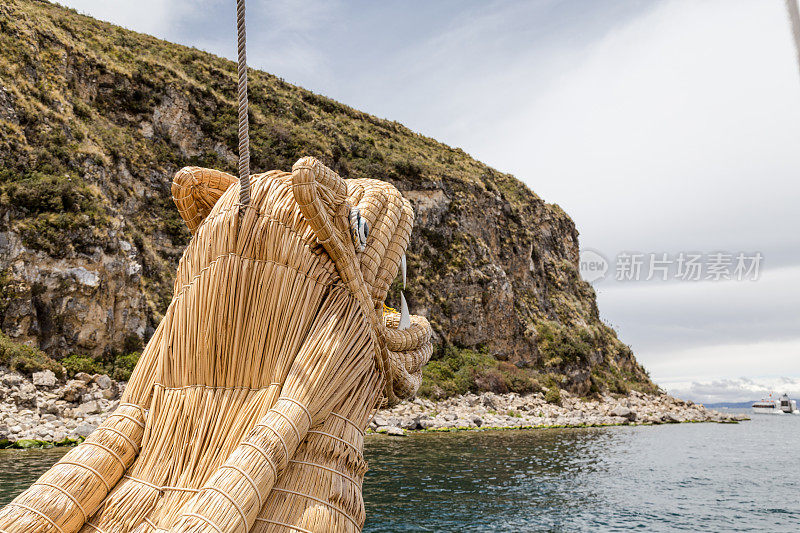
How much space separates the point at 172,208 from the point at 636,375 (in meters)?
45.3

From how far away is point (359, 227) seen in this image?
363 centimetres

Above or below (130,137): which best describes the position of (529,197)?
above

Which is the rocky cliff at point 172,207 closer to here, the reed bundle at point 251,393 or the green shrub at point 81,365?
the green shrub at point 81,365

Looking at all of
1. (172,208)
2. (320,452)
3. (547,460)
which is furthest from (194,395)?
(172,208)

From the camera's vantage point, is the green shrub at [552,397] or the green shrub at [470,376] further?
the green shrub at [552,397]

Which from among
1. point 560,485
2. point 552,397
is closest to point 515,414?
point 552,397

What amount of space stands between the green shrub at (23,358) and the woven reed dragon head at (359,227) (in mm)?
20676

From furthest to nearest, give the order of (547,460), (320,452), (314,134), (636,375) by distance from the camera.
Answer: (636,375) < (314,134) < (547,460) < (320,452)

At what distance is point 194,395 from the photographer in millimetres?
3047

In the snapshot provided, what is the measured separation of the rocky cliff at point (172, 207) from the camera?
23.2 metres

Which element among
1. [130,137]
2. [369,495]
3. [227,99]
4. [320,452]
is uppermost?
[227,99]

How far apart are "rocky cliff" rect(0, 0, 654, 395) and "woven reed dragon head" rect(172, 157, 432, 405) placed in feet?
72.8

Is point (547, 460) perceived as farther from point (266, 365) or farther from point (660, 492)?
point (266, 365)

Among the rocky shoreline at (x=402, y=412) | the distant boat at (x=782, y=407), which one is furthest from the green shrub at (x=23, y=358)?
the distant boat at (x=782, y=407)
